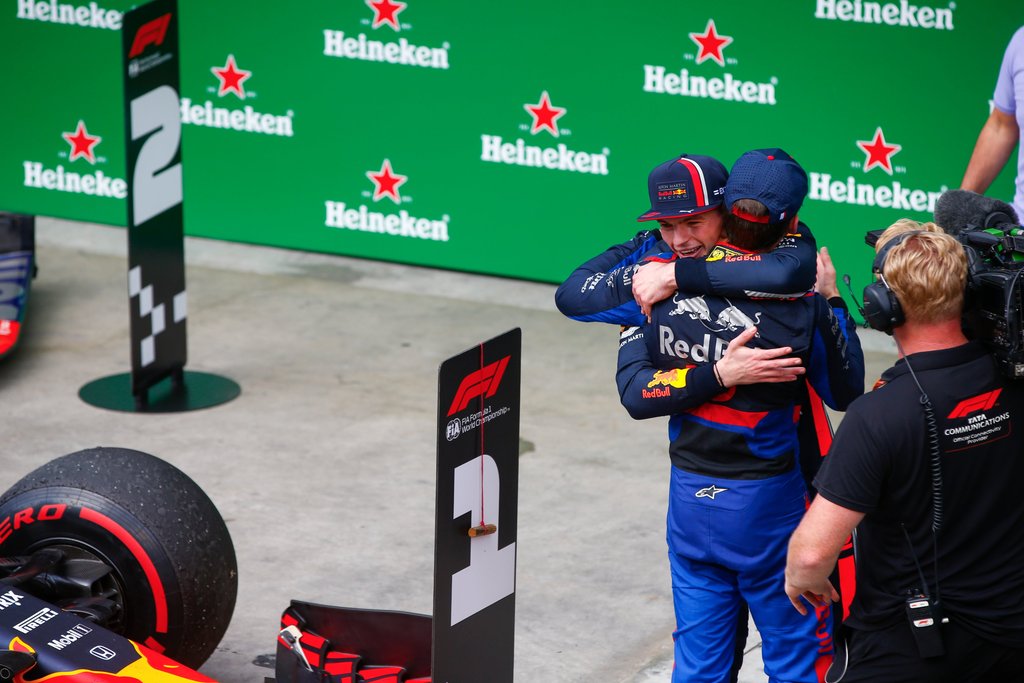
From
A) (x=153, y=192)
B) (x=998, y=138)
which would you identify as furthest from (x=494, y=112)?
(x=998, y=138)

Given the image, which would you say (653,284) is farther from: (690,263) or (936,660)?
(936,660)

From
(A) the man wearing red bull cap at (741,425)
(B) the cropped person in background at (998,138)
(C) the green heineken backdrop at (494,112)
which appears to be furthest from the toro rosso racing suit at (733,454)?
(C) the green heineken backdrop at (494,112)

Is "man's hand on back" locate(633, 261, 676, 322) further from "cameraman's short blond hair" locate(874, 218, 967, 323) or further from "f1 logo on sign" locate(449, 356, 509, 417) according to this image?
"cameraman's short blond hair" locate(874, 218, 967, 323)

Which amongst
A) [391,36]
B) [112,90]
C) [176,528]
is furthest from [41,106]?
[176,528]

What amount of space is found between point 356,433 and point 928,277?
4.29m

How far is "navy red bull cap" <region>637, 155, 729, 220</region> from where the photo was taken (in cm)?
387

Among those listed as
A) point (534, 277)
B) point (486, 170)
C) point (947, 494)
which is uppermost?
point (947, 494)

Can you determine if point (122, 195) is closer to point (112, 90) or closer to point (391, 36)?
point (112, 90)

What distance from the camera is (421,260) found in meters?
9.90

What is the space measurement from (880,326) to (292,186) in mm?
7216

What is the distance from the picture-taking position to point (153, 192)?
7426 millimetres

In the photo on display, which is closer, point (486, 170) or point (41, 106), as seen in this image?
point (486, 170)

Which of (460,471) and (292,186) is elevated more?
(460,471)

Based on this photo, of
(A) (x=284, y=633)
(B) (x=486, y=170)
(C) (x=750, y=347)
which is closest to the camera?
(C) (x=750, y=347)
